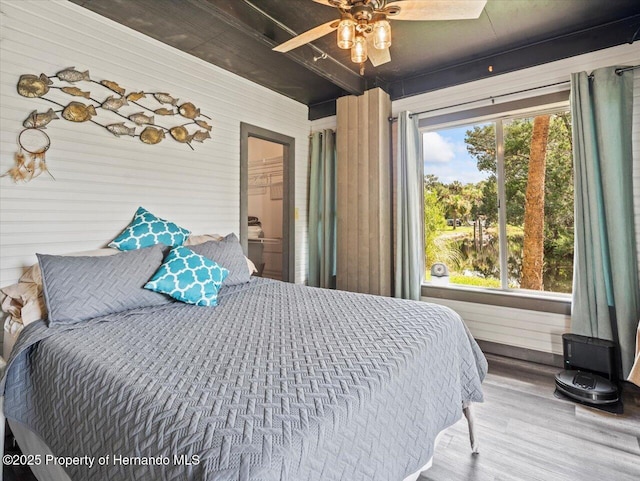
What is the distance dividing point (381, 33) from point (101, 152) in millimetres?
2156

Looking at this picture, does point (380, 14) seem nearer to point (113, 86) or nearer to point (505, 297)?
point (113, 86)

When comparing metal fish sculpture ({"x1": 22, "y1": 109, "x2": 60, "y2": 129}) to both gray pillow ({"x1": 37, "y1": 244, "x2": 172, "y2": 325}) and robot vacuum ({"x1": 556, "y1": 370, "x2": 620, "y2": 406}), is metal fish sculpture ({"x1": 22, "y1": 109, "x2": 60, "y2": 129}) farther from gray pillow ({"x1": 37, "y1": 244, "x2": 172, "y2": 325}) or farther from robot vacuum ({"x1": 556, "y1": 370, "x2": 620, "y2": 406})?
robot vacuum ({"x1": 556, "y1": 370, "x2": 620, "y2": 406})

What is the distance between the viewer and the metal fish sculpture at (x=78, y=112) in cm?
226

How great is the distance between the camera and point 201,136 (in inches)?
122

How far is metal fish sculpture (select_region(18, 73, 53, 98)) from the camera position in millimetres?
2072

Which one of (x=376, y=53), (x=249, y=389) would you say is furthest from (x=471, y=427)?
(x=376, y=53)

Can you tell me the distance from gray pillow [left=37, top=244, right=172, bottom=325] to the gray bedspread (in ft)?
0.29

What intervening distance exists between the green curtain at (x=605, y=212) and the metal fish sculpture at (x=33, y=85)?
3.95 meters

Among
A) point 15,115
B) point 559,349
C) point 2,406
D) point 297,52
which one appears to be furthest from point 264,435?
point 559,349

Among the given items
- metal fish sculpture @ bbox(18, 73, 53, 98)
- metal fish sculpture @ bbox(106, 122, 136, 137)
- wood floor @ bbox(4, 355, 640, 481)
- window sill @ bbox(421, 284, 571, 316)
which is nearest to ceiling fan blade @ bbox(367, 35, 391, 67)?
metal fish sculpture @ bbox(106, 122, 136, 137)

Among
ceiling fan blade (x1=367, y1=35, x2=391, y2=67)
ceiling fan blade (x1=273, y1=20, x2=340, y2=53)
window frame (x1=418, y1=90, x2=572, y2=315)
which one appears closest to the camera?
ceiling fan blade (x1=273, y1=20, x2=340, y2=53)

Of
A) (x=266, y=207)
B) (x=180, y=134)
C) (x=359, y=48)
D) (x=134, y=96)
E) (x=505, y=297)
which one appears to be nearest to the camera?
(x=359, y=48)

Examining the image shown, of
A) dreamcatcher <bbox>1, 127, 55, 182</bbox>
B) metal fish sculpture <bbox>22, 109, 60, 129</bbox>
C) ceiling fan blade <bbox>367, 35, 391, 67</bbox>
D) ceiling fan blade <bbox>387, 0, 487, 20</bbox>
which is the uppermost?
ceiling fan blade <bbox>367, 35, 391, 67</bbox>

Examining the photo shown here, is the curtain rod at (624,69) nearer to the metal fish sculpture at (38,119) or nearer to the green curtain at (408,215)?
the green curtain at (408,215)
